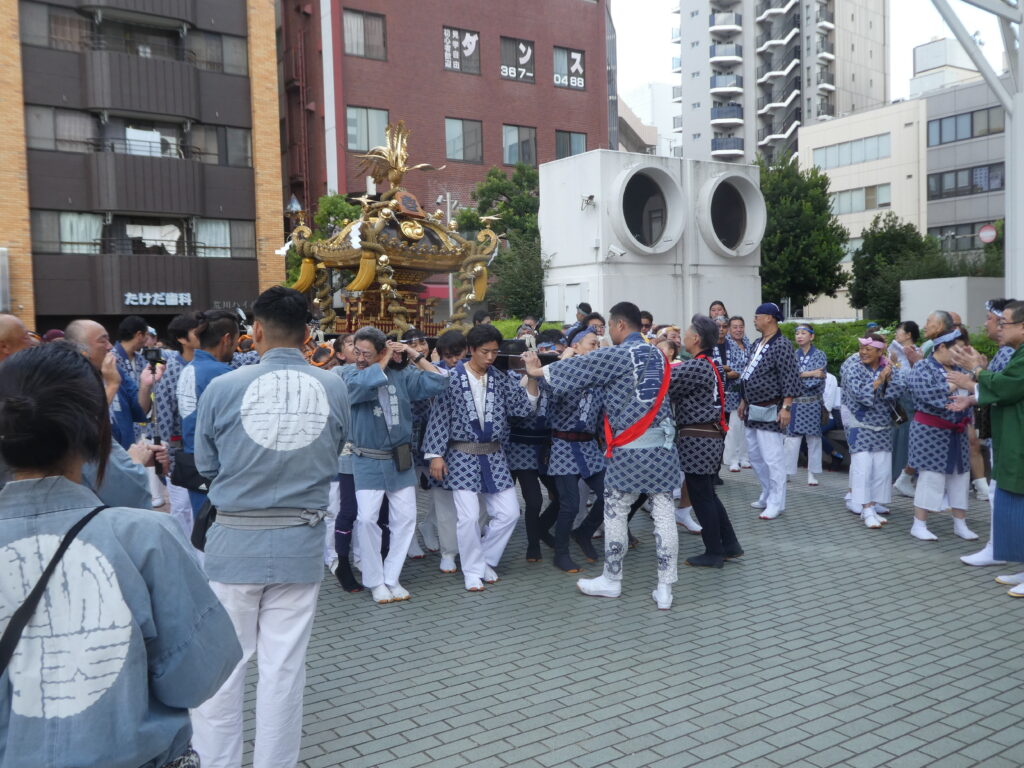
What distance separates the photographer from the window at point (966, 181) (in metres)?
40.6

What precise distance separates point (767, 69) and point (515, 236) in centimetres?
4375

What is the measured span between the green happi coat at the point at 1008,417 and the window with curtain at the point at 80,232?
2502 centimetres

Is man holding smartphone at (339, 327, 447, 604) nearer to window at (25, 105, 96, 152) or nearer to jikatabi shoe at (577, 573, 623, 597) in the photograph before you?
jikatabi shoe at (577, 573, 623, 597)

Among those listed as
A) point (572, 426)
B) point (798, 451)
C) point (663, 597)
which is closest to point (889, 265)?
point (798, 451)

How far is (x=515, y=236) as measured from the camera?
2386 cm

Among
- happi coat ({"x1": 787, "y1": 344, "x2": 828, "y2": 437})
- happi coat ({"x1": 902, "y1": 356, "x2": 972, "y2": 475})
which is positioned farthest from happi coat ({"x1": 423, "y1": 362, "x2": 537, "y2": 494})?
happi coat ({"x1": 787, "y1": 344, "x2": 828, "y2": 437})

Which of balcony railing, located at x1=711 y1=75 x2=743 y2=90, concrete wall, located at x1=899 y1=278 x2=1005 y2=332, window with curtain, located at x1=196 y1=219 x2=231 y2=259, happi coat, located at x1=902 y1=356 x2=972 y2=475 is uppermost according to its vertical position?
balcony railing, located at x1=711 y1=75 x2=743 y2=90

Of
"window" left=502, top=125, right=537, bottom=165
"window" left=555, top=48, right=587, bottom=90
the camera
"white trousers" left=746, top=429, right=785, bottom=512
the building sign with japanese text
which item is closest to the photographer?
"white trousers" left=746, top=429, right=785, bottom=512

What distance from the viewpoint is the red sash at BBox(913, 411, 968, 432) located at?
7.28 metres

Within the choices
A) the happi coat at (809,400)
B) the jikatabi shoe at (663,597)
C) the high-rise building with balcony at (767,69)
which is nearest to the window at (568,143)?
the high-rise building with balcony at (767,69)

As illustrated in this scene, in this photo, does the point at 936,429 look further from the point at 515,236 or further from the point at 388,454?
the point at 515,236

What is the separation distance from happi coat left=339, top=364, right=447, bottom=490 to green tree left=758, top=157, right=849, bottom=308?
91.8 ft

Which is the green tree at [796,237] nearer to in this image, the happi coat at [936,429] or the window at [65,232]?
the window at [65,232]

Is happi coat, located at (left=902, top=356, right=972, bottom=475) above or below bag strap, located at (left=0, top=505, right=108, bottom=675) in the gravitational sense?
below
